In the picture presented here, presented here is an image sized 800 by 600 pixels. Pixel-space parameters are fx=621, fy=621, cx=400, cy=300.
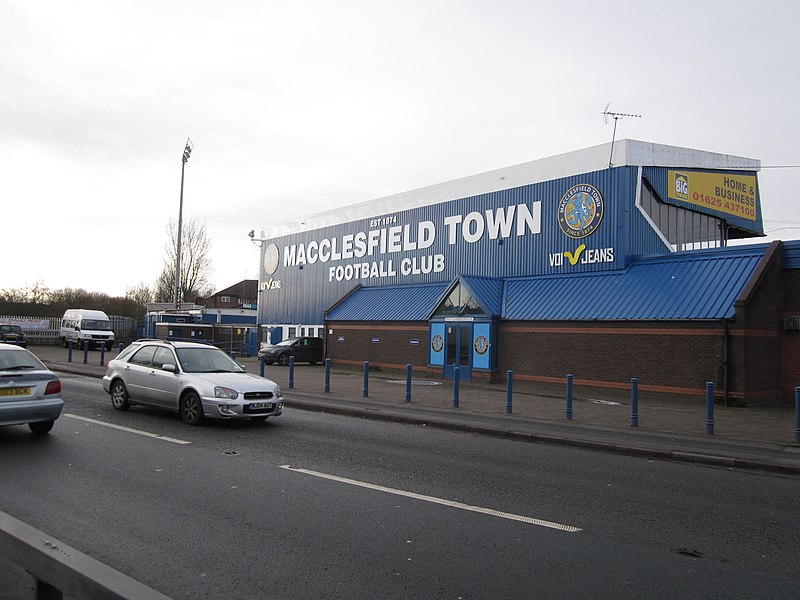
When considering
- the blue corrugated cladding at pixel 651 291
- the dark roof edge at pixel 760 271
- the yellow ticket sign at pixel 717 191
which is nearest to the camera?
the dark roof edge at pixel 760 271

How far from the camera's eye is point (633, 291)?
21.3 metres

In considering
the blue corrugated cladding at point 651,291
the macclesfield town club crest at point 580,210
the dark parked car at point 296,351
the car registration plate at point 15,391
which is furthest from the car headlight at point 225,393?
the dark parked car at point 296,351

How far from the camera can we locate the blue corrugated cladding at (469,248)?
23797mm

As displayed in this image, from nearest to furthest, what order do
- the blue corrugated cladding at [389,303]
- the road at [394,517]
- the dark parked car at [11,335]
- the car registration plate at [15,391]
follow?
the road at [394,517], the car registration plate at [15,391], the blue corrugated cladding at [389,303], the dark parked car at [11,335]

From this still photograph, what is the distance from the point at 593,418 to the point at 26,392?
11.4 metres

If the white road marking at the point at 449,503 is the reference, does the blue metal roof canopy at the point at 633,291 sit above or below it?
above

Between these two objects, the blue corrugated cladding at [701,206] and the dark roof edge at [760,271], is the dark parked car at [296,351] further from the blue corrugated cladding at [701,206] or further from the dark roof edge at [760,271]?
the dark roof edge at [760,271]

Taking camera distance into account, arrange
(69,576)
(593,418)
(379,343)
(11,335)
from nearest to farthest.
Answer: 1. (69,576)
2. (593,418)
3. (379,343)
4. (11,335)

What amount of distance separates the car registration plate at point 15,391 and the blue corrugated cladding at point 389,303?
1903cm

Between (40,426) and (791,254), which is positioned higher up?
(791,254)

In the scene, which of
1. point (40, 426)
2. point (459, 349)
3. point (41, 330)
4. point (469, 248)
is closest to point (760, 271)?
point (459, 349)

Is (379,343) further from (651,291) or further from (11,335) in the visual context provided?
(11,335)

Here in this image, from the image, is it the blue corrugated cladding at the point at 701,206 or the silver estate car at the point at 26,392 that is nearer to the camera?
the silver estate car at the point at 26,392

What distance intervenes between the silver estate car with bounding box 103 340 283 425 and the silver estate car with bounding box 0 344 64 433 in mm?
2310
